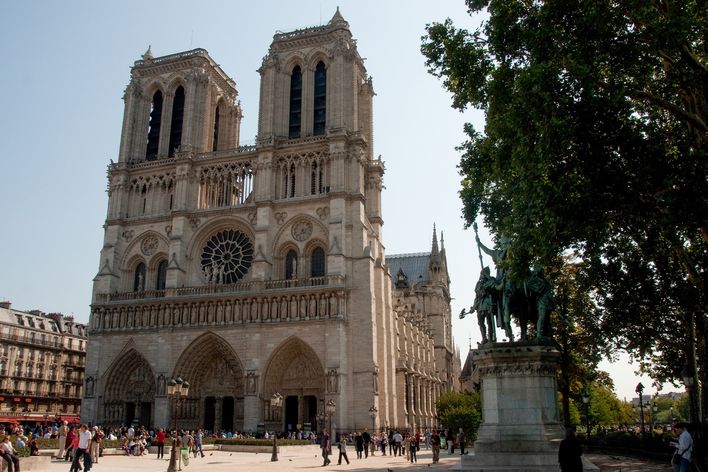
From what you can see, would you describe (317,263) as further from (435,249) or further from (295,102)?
(435,249)

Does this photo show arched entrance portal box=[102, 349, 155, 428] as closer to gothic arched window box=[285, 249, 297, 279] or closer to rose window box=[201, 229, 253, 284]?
rose window box=[201, 229, 253, 284]

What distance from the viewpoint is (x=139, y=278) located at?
4616 cm

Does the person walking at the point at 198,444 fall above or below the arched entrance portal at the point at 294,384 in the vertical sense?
below

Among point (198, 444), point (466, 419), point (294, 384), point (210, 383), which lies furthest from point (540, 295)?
point (210, 383)

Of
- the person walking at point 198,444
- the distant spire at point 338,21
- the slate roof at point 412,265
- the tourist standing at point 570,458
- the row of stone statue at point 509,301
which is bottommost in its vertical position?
the person walking at point 198,444

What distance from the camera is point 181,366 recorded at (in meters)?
41.2

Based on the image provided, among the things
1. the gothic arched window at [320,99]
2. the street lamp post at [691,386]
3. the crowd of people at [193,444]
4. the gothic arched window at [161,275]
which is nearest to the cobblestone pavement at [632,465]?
the street lamp post at [691,386]

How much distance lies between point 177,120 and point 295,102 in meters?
10.0

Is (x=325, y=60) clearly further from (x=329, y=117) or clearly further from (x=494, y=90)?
(x=494, y=90)

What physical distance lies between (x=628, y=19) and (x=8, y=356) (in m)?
53.1

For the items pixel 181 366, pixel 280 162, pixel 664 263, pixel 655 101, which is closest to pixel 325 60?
pixel 280 162

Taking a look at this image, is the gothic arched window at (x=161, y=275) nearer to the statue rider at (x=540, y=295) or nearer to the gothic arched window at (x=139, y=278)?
the gothic arched window at (x=139, y=278)

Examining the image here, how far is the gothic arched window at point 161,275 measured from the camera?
149 ft

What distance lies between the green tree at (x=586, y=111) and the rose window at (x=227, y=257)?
27.8 meters
